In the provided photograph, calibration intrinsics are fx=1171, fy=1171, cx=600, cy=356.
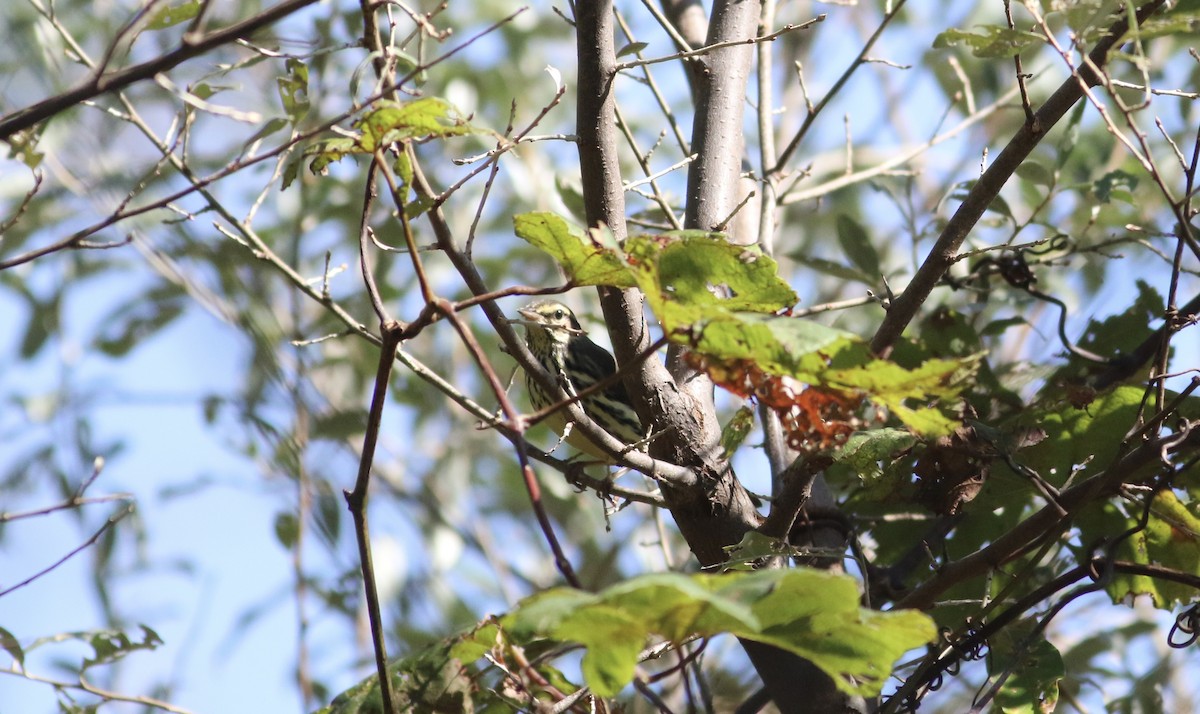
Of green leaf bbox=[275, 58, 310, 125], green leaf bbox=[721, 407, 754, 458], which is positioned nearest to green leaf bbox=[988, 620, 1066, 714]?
green leaf bbox=[721, 407, 754, 458]

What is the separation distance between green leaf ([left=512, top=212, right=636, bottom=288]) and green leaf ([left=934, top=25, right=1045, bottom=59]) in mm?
551

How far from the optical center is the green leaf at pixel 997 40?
→ 1.44 metres

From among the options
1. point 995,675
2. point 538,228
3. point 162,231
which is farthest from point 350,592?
point 538,228

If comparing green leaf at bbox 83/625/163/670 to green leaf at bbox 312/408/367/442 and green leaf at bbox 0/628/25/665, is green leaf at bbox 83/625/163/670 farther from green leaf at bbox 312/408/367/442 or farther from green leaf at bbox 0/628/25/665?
green leaf at bbox 312/408/367/442

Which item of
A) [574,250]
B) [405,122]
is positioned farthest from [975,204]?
[405,122]

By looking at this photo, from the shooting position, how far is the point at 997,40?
4.82 ft

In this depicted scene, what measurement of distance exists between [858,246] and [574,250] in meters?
1.76

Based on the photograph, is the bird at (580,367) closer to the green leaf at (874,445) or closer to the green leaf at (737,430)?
the green leaf at (737,430)

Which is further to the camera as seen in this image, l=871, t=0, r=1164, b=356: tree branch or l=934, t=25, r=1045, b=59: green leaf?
l=871, t=0, r=1164, b=356: tree branch

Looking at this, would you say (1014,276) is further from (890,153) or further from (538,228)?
(890,153)

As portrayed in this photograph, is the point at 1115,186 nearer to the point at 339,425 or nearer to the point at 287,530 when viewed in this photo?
the point at 339,425

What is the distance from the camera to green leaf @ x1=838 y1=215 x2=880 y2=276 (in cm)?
296

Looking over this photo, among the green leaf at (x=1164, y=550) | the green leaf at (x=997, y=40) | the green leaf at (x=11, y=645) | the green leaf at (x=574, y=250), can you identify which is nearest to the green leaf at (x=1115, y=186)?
the green leaf at (x=1164, y=550)

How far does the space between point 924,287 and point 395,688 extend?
3.20ft
